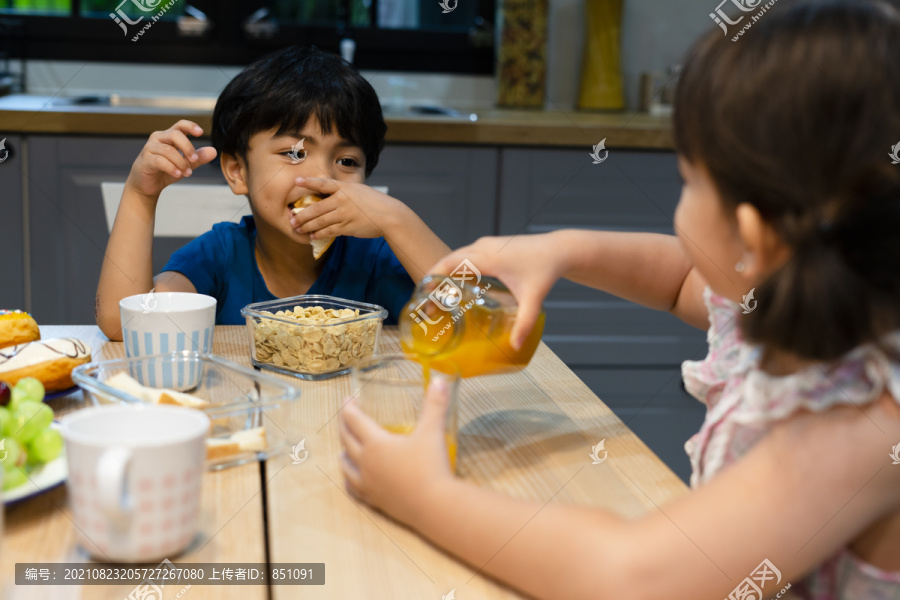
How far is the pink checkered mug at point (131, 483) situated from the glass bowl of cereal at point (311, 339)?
1.06 ft

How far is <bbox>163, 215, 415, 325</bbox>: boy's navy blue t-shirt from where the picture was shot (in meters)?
1.32

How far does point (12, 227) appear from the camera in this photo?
6.34 feet

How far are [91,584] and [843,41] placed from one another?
1.82 ft

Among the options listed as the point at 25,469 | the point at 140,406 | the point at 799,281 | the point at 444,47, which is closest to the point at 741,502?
the point at 799,281

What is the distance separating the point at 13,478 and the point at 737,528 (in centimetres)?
49

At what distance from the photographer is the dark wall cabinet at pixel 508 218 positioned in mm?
1926

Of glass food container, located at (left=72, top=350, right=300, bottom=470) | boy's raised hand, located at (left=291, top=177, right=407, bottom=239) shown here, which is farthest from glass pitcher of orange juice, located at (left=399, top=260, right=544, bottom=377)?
boy's raised hand, located at (left=291, top=177, right=407, bottom=239)

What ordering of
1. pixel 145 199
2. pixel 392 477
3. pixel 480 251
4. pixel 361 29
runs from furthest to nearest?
1. pixel 361 29
2. pixel 145 199
3. pixel 480 251
4. pixel 392 477

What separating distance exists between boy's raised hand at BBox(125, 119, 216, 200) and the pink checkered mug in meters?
0.62

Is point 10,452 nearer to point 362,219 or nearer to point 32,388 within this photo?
point 32,388

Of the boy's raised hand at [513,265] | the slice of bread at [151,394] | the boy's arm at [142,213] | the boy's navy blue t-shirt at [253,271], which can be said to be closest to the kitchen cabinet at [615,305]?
the boy's navy blue t-shirt at [253,271]

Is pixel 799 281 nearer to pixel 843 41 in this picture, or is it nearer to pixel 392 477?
pixel 843 41

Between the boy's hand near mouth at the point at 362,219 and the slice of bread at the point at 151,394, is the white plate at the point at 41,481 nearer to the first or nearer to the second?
the slice of bread at the point at 151,394

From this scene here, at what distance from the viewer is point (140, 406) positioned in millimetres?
572
